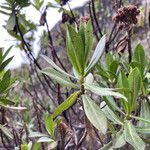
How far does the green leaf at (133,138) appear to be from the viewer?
1.17 m

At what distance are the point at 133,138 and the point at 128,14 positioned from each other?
686 mm

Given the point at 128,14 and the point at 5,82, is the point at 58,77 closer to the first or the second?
the point at 5,82

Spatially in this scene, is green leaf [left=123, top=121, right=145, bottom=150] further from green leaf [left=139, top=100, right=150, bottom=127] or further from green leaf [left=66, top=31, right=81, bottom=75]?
green leaf [left=66, top=31, right=81, bottom=75]

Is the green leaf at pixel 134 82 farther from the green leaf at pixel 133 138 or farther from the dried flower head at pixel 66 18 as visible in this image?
the dried flower head at pixel 66 18

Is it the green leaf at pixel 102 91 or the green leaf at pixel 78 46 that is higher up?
the green leaf at pixel 78 46

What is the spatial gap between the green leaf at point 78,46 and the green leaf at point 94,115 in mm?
115

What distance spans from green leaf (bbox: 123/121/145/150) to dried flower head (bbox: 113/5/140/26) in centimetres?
62

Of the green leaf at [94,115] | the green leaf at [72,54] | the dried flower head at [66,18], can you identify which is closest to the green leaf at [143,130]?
the green leaf at [94,115]

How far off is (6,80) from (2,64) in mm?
78

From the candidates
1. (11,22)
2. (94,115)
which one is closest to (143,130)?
(94,115)

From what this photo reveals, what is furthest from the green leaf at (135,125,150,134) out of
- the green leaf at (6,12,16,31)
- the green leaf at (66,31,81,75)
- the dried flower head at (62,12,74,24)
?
the dried flower head at (62,12,74,24)

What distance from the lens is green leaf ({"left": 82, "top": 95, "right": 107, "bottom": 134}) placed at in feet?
3.76

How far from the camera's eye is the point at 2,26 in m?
2.55

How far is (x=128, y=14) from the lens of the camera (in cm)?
168
